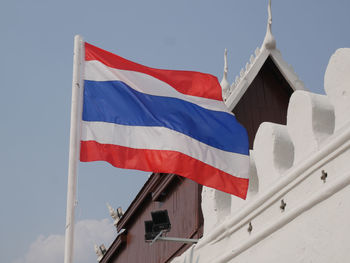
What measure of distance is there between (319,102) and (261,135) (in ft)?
3.00

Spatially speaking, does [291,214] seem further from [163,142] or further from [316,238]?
[163,142]

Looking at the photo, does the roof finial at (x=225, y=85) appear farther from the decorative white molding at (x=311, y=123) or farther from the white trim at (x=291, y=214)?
the decorative white molding at (x=311, y=123)

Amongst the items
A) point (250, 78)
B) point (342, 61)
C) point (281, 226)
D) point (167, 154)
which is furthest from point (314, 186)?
point (250, 78)

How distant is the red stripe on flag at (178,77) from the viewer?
24.5 ft

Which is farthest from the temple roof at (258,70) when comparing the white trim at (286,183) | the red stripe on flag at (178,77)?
the white trim at (286,183)

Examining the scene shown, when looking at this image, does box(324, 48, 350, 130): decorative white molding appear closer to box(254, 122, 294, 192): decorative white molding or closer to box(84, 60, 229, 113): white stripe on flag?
box(254, 122, 294, 192): decorative white molding

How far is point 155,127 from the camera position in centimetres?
736

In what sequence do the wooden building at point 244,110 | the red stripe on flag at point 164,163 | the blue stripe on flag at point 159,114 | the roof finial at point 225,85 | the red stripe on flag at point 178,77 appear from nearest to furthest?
the red stripe on flag at point 164,163 < the blue stripe on flag at point 159,114 < the red stripe on flag at point 178,77 < the wooden building at point 244,110 < the roof finial at point 225,85

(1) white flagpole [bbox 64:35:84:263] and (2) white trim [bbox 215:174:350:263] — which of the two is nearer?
(2) white trim [bbox 215:174:350:263]

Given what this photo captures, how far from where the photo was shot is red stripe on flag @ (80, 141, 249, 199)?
Answer: 6832 millimetres

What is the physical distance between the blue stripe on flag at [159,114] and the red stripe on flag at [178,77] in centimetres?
22

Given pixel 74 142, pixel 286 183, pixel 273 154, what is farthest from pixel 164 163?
pixel 286 183

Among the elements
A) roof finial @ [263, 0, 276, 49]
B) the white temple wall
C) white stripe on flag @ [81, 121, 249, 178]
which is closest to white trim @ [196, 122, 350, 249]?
the white temple wall

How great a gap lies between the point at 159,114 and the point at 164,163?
63cm
